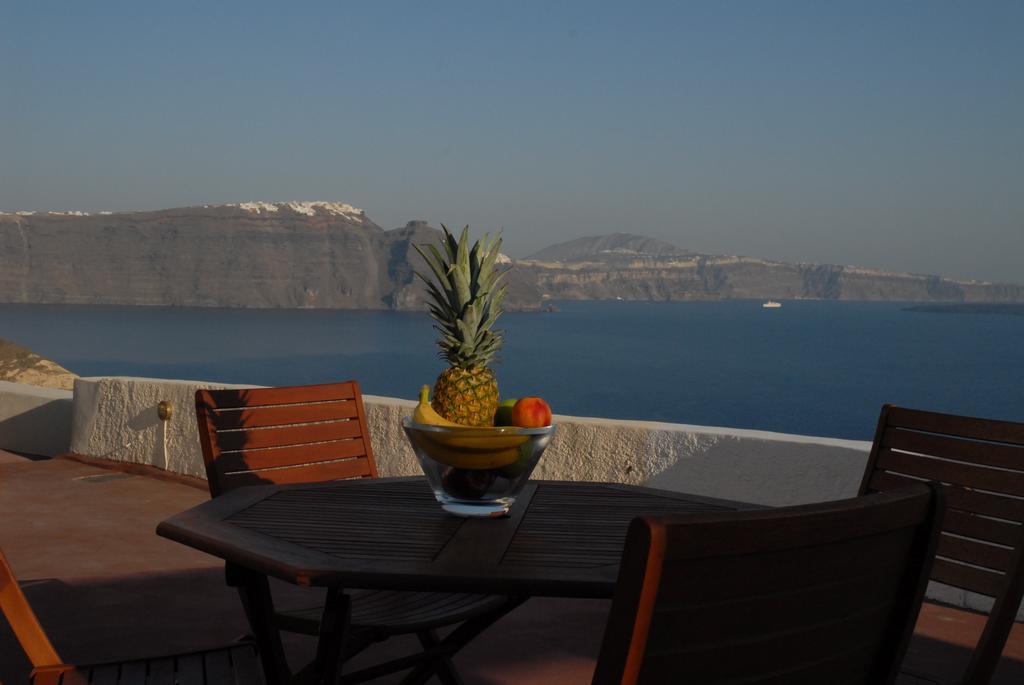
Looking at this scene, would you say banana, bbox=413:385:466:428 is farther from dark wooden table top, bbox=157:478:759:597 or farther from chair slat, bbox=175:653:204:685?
chair slat, bbox=175:653:204:685

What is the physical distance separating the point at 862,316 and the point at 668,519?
176 metres

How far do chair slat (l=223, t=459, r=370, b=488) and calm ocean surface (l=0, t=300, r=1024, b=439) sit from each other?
46296 millimetres

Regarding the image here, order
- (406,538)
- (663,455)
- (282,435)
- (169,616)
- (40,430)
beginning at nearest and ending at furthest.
Result: (406,538)
(282,435)
(169,616)
(663,455)
(40,430)

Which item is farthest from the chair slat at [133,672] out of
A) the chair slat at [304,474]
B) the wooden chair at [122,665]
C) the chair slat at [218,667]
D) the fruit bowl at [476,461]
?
the chair slat at [304,474]

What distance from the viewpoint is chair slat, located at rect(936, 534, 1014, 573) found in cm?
214

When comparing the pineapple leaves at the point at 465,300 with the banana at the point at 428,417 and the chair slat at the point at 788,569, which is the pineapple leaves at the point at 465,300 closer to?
the banana at the point at 428,417

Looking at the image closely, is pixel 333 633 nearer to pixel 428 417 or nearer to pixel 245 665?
pixel 245 665

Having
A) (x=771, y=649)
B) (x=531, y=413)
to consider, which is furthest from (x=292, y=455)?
(x=771, y=649)

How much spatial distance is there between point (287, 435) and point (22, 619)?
114 cm

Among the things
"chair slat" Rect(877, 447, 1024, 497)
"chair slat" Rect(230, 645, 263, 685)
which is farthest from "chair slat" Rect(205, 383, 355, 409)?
"chair slat" Rect(877, 447, 1024, 497)

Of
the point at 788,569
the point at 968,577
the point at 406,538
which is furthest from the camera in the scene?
the point at 968,577

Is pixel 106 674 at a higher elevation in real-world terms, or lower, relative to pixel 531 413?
lower

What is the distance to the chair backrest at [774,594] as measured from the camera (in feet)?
3.28

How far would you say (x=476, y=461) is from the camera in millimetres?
1938
